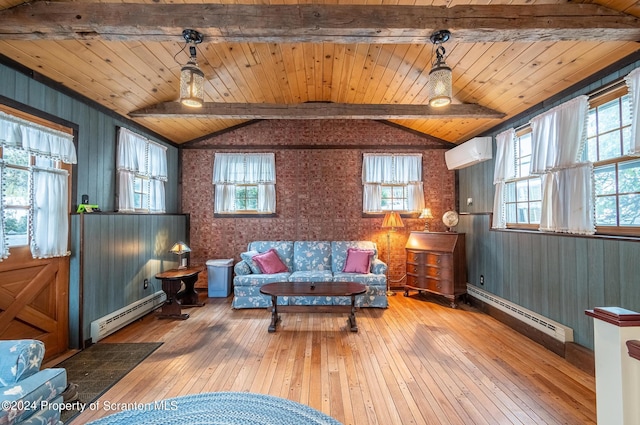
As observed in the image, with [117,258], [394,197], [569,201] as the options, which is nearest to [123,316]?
[117,258]

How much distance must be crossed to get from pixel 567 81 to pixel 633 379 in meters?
2.89

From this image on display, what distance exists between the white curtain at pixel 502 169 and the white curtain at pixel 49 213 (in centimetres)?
516

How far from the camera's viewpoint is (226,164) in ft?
17.8

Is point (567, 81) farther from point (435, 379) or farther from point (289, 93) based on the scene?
point (289, 93)

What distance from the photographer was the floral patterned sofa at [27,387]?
1.34 metres

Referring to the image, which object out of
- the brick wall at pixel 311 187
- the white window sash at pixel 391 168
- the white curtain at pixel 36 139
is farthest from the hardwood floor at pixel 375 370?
the white window sash at pixel 391 168

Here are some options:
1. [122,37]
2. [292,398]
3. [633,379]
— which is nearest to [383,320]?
[292,398]

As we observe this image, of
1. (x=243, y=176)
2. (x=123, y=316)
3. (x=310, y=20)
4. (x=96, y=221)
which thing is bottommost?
(x=123, y=316)

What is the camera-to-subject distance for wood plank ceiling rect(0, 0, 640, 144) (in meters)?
2.12

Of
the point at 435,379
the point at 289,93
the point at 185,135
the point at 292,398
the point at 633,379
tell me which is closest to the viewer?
the point at 633,379

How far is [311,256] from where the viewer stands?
16.6 feet

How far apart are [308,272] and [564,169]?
3.53m

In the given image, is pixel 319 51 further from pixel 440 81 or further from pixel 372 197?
pixel 372 197

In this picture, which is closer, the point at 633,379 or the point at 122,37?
the point at 633,379
